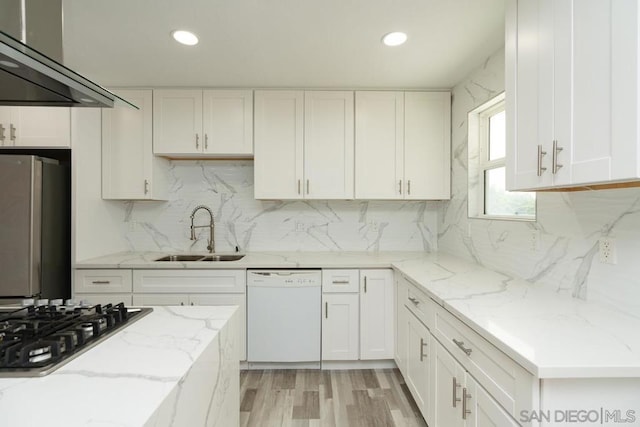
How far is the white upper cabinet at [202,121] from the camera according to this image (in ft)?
9.30

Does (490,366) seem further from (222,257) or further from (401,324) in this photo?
(222,257)

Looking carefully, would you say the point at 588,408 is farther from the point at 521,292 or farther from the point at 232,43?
the point at 232,43

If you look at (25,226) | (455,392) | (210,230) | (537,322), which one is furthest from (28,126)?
(537,322)

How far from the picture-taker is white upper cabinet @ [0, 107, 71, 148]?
94.3 inches

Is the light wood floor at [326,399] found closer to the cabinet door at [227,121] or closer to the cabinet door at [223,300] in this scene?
the cabinet door at [223,300]

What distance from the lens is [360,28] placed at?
1.91 meters

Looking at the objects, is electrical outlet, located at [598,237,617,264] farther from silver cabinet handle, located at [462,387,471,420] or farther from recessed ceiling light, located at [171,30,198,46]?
recessed ceiling light, located at [171,30,198,46]

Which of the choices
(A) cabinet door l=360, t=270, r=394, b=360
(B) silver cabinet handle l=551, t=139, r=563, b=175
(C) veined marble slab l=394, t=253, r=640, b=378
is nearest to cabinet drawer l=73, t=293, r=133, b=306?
(A) cabinet door l=360, t=270, r=394, b=360

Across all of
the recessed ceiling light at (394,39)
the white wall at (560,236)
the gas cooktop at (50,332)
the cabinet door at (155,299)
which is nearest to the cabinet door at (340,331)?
the white wall at (560,236)

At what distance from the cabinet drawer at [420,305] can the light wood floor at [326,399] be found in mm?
652

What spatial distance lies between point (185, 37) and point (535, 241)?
2.38 metres

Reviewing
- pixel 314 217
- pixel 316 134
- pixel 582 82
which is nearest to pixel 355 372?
pixel 314 217

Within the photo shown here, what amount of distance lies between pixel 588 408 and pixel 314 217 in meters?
2.46

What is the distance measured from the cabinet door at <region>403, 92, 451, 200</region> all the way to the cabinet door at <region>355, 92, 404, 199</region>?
6cm
